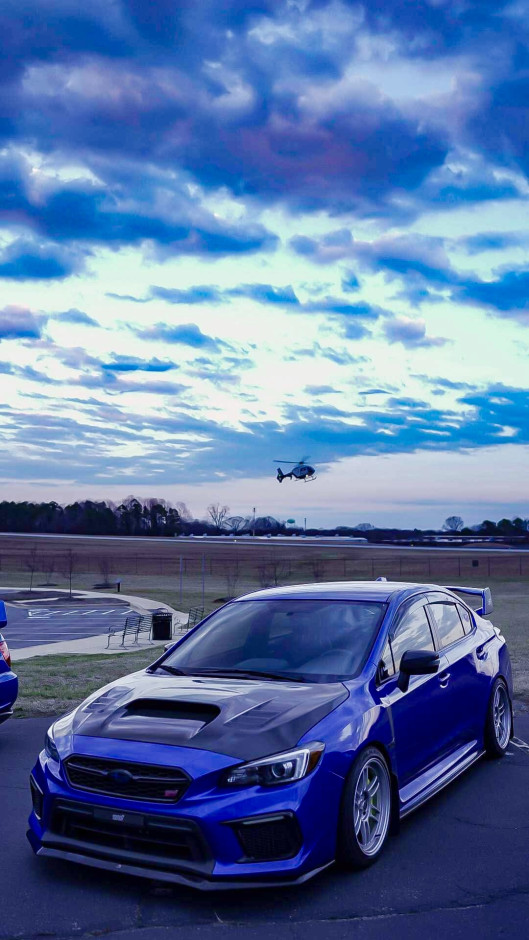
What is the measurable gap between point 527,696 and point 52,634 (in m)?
19.8

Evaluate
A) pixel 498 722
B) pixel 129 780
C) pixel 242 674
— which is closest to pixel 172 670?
pixel 242 674

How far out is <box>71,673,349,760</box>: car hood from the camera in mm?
4457

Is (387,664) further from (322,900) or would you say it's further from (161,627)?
(161,627)

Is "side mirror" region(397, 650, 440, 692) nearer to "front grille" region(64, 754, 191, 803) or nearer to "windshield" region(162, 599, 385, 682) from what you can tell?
"windshield" region(162, 599, 385, 682)

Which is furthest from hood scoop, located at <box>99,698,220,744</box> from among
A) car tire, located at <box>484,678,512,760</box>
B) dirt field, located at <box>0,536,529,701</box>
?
dirt field, located at <box>0,536,529,701</box>

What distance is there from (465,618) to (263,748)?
3.46 metres

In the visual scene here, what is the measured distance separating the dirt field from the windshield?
22538mm

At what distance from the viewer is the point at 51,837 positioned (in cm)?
460

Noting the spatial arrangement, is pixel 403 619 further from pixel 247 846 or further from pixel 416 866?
pixel 247 846

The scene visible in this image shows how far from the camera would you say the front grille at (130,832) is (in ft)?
13.8

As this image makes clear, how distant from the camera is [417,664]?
5.39 meters

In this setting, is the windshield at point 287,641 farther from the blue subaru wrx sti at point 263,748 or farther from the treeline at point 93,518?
the treeline at point 93,518

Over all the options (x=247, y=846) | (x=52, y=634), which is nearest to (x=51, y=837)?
(x=247, y=846)

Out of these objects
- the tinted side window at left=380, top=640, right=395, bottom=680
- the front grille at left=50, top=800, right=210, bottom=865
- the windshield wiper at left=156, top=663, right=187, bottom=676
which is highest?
the tinted side window at left=380, top=640, right=395, bottom=680
